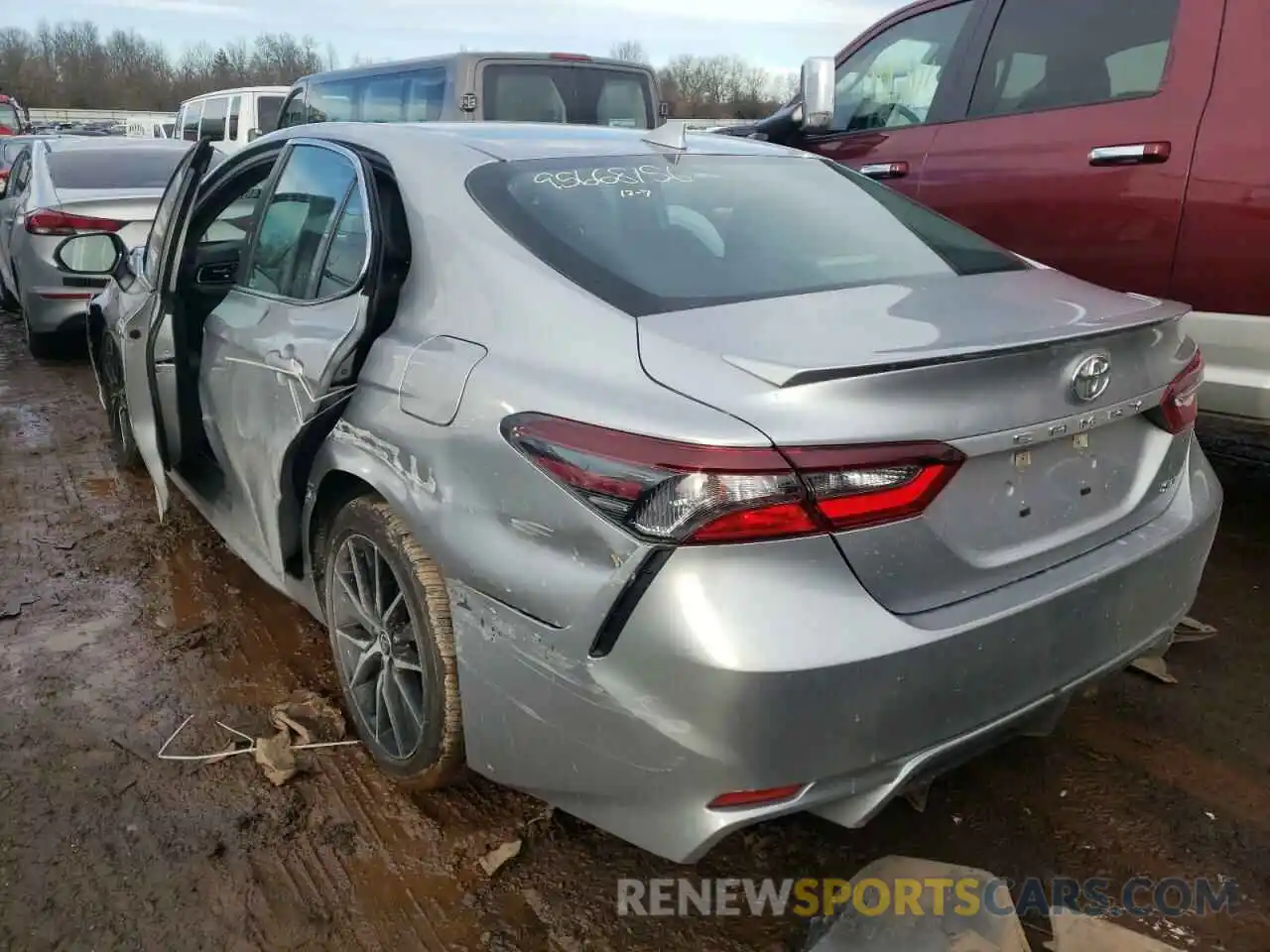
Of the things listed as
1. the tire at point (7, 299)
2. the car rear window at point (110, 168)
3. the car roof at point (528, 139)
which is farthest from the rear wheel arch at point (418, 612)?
the tire at point (7, 299)

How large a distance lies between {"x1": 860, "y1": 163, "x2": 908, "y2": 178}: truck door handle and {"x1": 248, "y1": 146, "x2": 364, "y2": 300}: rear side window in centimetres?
264

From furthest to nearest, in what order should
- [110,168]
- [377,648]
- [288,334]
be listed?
1. [110,168]
2. [288,334]
3. [377,648]

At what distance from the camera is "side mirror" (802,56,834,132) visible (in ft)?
14.2

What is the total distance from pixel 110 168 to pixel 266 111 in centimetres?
865

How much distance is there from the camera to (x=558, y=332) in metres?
2.05

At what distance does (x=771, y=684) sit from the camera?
169 centimetres

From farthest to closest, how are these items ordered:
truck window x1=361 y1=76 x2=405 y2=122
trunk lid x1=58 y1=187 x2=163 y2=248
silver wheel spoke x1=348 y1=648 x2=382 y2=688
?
truck window x1=361 y1=76 x2=405 y2=122 < trunk lid x1=58 y1=187 x2=163 y2=248 < silver wheel spoke x1=348 y1=648 x2=382 y2=688

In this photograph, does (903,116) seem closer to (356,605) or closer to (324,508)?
(324,508)

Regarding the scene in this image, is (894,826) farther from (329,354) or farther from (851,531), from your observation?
(329,354)

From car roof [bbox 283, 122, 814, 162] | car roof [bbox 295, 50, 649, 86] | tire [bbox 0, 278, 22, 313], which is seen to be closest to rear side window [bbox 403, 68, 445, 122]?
car roof [bbox 295, 50, 649, 86]

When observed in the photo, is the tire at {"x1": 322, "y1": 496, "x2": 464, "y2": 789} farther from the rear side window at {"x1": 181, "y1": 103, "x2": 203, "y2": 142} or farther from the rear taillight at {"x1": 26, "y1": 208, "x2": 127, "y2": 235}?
the rear side window at {"x1": 181, "y1": 103, "x2": 203, "y2": 142}

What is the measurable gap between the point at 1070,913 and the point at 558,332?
4.99 ft

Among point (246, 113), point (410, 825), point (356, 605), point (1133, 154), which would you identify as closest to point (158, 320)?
point (356, 605)

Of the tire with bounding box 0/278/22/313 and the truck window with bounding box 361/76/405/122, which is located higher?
the truck window with bounding box 361/76/405/122
